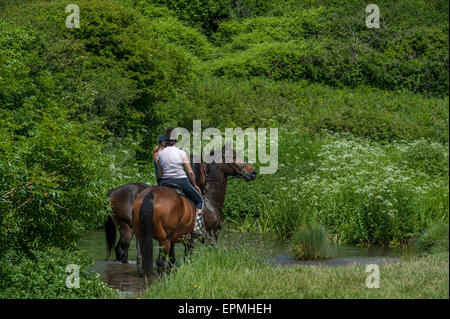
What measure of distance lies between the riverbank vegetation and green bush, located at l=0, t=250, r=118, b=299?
0.05 metres

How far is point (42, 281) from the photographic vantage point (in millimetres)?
8469

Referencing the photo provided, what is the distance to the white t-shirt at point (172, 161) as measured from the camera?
9.91 metres

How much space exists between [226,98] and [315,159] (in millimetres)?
8781

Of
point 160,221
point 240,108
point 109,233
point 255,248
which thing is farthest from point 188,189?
point 240,108

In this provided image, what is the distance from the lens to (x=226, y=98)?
28797 mm

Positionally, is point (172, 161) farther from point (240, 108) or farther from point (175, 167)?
point (240, 108)

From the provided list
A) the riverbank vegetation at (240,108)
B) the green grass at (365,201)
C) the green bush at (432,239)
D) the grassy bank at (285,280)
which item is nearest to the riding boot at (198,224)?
the grassy bank at (285,280)

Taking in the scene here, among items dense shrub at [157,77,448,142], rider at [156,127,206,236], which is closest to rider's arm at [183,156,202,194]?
rider at [156,127,206,236]

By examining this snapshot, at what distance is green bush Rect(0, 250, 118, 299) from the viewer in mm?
8242

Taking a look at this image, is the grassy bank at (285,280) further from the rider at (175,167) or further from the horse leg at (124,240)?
the horse leg at (124,240)

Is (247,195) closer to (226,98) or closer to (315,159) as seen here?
(315,159)

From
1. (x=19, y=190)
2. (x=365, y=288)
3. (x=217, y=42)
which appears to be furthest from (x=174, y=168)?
(x=217, y=42)

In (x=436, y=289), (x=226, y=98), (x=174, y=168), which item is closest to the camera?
(x=436, y=289)

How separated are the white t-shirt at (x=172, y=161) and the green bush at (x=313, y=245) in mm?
3389
